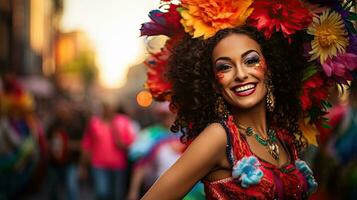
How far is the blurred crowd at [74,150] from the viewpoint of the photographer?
761 cm

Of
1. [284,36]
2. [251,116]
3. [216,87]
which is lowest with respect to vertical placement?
[251,116]

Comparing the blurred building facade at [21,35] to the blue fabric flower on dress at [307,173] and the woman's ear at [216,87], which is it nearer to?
the woman's ear at [216,87]

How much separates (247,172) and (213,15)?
2.22 feet

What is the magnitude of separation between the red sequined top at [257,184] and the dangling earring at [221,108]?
76 mm

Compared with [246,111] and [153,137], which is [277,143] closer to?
[246,111]

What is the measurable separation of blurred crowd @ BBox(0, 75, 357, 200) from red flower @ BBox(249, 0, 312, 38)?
104 centimetres

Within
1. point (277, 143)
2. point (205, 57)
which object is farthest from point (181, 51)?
point (277, 143)

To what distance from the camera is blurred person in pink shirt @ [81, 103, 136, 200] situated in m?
10.2

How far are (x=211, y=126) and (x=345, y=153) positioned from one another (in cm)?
369

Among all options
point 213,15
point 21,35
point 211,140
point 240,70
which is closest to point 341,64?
point 240,70

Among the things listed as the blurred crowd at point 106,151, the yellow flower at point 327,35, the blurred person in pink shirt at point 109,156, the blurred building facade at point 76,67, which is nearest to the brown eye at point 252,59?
the yellow flower at point 327,35

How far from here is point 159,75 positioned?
11.7ft

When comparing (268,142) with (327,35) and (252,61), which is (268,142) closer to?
(252,61)

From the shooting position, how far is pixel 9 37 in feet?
105
